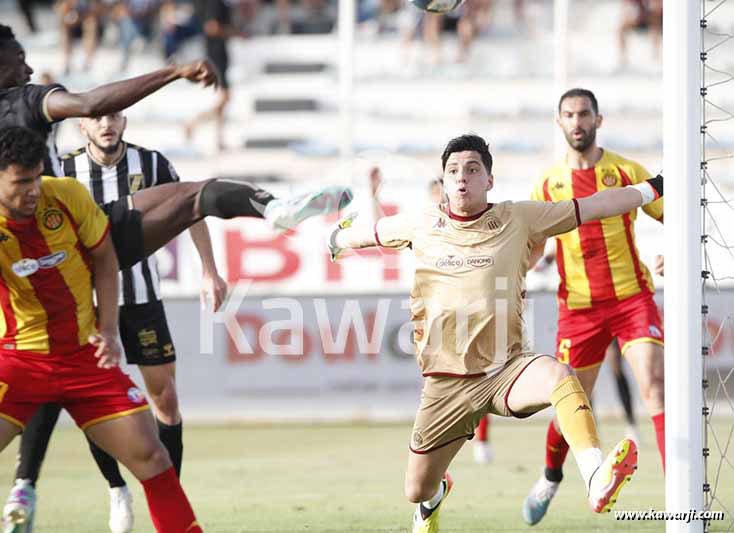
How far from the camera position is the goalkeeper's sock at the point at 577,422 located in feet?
16.7

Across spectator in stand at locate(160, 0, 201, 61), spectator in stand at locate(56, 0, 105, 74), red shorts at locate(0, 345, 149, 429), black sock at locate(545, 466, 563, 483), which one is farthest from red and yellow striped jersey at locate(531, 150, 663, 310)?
spectator in stand at locate(56, 0, 105, 74)

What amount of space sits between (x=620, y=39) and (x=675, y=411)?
15.1 m

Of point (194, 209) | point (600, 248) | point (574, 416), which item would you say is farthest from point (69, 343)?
point (600, 248)

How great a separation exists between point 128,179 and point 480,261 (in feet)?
8.24

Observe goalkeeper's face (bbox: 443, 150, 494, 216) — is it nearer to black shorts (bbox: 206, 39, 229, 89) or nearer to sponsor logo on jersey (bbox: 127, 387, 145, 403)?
sponsor logo on jersey (bbox: 127, 387, 145, 403)

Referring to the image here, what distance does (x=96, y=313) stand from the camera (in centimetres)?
540

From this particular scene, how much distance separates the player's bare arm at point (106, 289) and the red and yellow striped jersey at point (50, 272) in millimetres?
41

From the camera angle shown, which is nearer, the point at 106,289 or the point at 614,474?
the point at 614,474

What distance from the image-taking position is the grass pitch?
709cm

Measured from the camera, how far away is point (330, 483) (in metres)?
8.80

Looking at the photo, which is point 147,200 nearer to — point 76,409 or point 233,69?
point 76,409

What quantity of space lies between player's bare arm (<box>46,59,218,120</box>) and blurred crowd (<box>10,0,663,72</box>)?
14.0 metres

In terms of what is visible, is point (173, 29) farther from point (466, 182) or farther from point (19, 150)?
point (19, 150)

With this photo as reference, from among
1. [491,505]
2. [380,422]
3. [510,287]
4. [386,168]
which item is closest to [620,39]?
[386,168]
